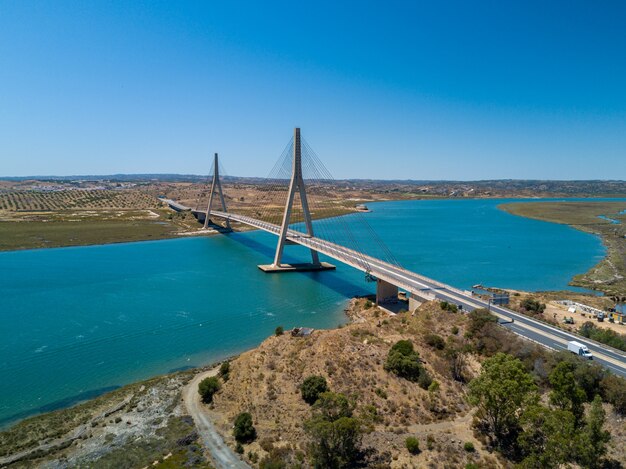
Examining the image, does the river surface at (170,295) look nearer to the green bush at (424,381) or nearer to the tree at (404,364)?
the tree at (404,364)

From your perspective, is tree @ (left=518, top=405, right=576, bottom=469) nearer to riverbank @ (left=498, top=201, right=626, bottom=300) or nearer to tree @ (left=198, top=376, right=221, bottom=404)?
tree @ (left=198, top=376, right=221, bottom=404)

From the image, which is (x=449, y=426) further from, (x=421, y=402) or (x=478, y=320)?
(x=478, y=320)

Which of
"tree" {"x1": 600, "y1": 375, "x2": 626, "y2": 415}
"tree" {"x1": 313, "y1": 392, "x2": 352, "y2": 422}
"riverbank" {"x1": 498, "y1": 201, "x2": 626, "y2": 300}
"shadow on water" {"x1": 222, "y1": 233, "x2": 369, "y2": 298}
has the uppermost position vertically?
"tree" {"x1": 600, "y1": 375, "x2": 626, "y2": 415}

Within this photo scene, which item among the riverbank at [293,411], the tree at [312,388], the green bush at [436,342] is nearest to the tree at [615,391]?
the riverbank at [293,411]

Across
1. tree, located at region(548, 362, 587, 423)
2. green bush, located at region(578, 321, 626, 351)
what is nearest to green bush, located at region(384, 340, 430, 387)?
tree, located at region(548, 362, 587, 423)

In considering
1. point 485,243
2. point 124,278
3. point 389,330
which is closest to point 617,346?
point 389,330

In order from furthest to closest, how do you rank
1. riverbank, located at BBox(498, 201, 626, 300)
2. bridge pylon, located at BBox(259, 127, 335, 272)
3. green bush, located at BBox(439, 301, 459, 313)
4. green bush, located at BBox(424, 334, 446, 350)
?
bridge pylon, located at BBox(259, 127, 335, 272) < riverbank, located at BBox(498, 201, 626, 300) < green bush, located at BBox(439, 301, 459, 313) < green bush, located at BBox(424, 334, 446, 350)
